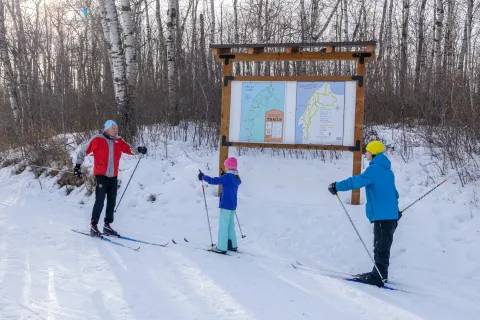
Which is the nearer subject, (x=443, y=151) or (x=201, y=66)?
(x=443, y=151)

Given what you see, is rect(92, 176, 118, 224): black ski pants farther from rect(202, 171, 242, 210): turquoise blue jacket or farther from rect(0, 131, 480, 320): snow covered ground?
rect(202, 171, 242, 210): turquoise blue jacket

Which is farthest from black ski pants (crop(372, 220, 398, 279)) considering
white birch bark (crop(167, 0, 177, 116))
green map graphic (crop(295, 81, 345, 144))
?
white birch bark (crop(167, 0, 177, 116))

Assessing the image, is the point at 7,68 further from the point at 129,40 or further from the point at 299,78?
the point at 299,78

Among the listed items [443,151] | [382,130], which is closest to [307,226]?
[443,151]

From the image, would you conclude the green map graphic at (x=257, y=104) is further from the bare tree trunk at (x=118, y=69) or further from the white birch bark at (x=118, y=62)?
the white birch bark at (x=118, y=62)

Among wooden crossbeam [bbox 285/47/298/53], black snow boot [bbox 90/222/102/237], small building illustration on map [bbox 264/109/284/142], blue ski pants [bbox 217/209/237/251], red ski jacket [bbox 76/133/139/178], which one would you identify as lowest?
black snow boot [bbox 90/222/102/237]

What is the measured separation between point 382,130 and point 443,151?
328cm

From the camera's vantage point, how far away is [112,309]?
4.11m

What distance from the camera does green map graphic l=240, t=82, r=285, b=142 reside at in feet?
28.1

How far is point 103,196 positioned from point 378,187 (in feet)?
14.4

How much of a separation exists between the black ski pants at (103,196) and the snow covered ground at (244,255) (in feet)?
1.39

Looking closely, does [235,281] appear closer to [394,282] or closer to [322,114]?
[394,282]

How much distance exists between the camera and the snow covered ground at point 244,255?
4379mm

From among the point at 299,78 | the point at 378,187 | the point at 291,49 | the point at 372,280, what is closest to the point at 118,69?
the point at 291,49
